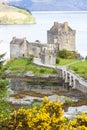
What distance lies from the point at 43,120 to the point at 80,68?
176 ft

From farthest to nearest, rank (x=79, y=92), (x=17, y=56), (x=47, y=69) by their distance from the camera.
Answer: (x=17, y=56), (x=47, y=69), (x=79, y=92)

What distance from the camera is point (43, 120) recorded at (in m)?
22.9

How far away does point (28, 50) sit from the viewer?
3580 inches

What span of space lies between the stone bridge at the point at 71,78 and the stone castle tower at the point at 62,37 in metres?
13.9

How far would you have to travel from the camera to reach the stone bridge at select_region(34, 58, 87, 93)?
218 ft

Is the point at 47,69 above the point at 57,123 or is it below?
below

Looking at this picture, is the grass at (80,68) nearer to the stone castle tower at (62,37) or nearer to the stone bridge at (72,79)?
the stone bridge at (72,79)

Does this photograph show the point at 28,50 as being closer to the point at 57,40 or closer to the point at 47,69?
the point at 57,40

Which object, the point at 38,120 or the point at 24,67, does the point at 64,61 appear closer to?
the point at 24,67

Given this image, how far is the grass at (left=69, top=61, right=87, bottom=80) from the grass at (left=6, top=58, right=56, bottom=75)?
3148 millimetres

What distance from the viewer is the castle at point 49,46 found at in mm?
83700

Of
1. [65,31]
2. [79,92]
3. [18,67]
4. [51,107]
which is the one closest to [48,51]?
[18,67]

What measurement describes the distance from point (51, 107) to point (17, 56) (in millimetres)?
65440

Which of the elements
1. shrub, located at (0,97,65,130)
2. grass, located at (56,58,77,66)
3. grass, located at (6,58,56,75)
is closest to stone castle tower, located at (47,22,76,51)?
grass, located at (56,58,77,66)
